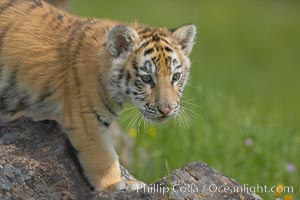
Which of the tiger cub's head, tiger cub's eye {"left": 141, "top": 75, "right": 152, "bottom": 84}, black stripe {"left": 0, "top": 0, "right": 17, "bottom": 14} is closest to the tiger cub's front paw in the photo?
the tiger cub's head

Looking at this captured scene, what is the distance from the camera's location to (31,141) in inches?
194

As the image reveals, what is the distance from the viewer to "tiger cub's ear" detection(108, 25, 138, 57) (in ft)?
17.0

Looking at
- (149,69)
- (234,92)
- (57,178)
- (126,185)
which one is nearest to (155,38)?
(149,69)

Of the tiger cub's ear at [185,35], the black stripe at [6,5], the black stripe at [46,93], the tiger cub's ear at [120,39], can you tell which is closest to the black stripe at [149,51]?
the tiger cub's ear at [120,39]

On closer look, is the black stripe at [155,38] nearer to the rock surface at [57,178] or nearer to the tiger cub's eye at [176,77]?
the tiger cub's eye at [176,77]

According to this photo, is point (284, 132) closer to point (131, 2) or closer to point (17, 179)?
point (17, 179)

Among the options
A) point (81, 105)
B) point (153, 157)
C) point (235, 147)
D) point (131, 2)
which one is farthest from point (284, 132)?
point (131, 2)

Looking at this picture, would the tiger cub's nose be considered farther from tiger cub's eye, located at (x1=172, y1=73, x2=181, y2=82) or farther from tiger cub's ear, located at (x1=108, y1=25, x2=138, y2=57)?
tiger cub's ear, located at (x1=108, y1=25, x2=138, y2=57)

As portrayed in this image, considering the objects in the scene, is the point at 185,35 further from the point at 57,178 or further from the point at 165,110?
the point at 57,178

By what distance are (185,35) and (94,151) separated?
0.97m

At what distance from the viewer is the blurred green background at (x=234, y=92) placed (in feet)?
23.4

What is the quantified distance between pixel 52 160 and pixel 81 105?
0.62 meters

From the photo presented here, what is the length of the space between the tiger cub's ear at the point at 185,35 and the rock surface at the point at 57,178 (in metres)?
1.07

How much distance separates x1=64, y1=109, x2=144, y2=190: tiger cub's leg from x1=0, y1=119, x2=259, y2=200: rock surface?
172 millimetres
